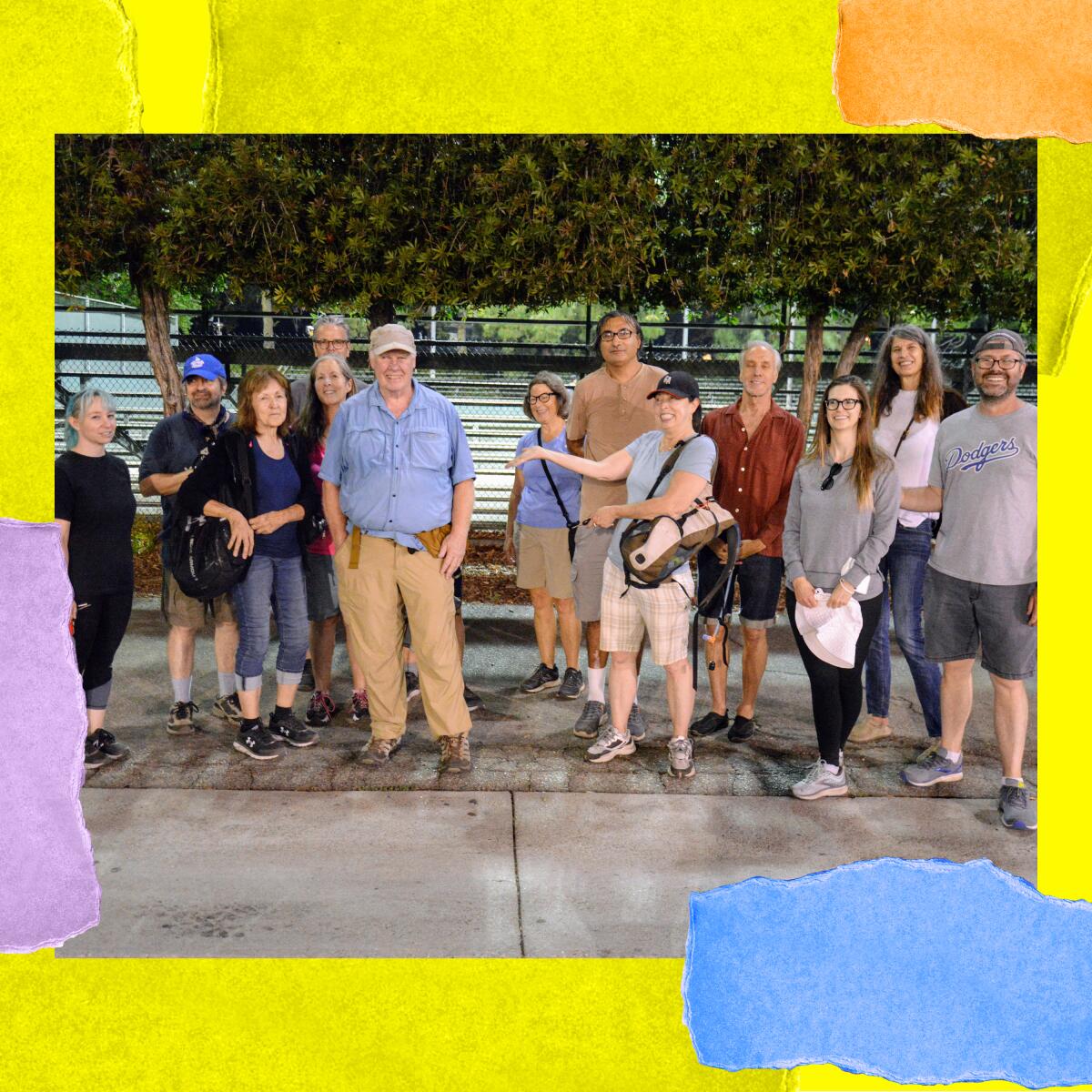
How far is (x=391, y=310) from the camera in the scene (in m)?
2.87

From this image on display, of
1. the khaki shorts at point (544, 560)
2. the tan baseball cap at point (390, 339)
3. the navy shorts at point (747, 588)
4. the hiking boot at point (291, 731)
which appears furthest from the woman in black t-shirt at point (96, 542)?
the navy shorts at point (747, 588)

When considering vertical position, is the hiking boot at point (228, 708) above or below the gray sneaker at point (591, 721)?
above

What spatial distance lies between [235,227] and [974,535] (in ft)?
7.25

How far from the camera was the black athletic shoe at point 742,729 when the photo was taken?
281 cm

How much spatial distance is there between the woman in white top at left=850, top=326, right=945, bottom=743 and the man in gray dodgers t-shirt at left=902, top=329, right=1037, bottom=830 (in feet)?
0.11

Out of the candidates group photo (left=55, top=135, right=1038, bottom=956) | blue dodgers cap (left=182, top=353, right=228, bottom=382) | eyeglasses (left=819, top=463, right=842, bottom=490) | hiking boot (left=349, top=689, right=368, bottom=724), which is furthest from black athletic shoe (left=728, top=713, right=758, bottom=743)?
blue dodgers cap (left=182, top=353, right=228, bottom=382)

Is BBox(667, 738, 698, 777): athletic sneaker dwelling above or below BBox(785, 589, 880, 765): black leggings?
below

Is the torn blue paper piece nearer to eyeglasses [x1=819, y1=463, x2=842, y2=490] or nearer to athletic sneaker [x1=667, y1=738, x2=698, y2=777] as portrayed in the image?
athletic sneaker [x1=667, y1=738, x2=698, y2=777]

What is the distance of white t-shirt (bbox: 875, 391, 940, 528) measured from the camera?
286 cm

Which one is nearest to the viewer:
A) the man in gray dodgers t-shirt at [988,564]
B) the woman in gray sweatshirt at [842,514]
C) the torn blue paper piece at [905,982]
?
the torn blue paper piece at [905,982]

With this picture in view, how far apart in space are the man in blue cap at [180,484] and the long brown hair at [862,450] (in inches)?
69.9

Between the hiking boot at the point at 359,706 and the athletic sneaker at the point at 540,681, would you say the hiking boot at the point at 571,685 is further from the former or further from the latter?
the hiking boot at the point at 359,706

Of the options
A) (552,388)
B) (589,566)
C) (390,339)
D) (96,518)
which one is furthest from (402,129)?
(589,566)

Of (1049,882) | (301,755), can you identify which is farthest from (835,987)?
(301,755)
